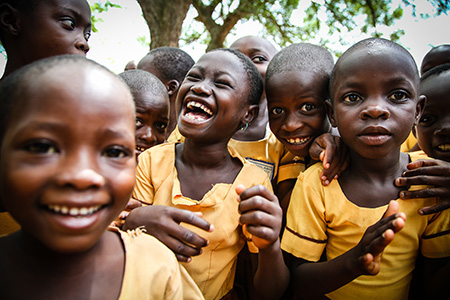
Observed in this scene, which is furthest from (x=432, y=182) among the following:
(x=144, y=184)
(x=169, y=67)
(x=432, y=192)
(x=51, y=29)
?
(x=169, y=67)

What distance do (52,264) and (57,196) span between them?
278mm

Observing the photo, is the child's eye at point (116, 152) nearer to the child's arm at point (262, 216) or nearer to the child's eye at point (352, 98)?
the child's arm at point (262, 216)

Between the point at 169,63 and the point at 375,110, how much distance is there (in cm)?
265

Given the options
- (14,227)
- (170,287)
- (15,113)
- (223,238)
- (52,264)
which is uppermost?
(15,113)

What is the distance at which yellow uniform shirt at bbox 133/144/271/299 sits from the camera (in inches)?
61.7

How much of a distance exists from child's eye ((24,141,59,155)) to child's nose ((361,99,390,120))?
1.38 metres

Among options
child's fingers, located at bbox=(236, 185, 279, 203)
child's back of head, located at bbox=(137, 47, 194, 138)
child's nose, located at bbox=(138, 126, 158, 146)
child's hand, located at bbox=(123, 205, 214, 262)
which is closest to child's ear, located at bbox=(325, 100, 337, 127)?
child's fingers, located at bbox=(236, 185, 279, 203)

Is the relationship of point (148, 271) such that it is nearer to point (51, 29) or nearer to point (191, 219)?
point (191, 219)

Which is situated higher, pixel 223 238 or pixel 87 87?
pixel 87 87

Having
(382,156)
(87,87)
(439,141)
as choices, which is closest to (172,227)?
(87,87)

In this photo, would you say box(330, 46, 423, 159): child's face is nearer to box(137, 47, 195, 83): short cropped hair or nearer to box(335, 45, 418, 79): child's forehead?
box(335, 45, 418, 79): child's forehead

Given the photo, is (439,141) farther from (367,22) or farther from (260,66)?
(367,22)

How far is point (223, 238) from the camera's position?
1.57m

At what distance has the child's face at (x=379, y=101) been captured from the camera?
4.87 ft
